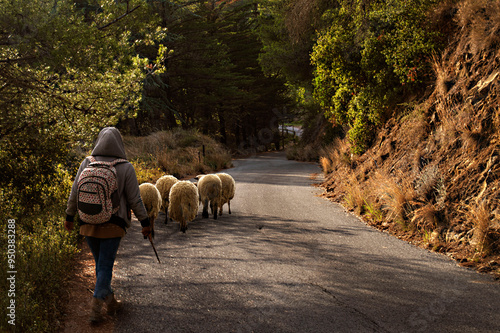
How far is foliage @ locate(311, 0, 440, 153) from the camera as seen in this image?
1005cm

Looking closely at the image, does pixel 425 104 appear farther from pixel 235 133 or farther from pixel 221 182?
pixel 235 133

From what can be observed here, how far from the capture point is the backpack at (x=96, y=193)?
13.0 feet

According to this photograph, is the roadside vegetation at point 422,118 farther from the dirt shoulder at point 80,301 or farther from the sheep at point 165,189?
the dirt shoulder at point 80,301

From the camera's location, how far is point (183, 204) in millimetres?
8203

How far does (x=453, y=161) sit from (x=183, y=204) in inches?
222

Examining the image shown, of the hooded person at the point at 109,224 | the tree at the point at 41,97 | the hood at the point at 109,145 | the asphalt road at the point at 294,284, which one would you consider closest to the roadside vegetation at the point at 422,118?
the asphalt road at the point at 294,284

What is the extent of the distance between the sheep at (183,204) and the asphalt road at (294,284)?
341 millimetres

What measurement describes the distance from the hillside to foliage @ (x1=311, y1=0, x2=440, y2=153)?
0.57 metres

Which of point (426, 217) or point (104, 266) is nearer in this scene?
point (104, 266)

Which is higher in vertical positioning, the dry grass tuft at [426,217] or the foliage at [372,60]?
the foliage at [372,60]

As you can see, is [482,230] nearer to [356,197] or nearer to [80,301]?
[356,197]

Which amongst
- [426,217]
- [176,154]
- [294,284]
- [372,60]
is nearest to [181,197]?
[294,284]

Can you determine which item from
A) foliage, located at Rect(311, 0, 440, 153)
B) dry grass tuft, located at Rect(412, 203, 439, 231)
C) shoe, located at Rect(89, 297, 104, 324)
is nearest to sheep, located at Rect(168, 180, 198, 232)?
shoe, located at Rect(89, 297, 104, 324)

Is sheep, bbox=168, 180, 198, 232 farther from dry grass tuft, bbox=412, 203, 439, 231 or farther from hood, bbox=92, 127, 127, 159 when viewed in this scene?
dry grass tuft, bbox=412, 203, 439, 231
